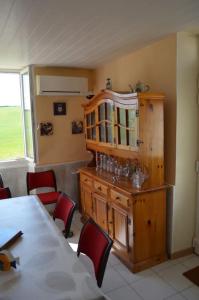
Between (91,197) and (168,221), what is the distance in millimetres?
1002

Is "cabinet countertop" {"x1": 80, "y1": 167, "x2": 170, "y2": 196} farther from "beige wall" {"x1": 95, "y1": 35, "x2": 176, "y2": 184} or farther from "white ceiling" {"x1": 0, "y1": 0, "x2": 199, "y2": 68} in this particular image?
"white ceiling" {"x1": 0, "y1": 0, "x2": 199, "y2": 68}

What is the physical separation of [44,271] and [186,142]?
1.79 metres

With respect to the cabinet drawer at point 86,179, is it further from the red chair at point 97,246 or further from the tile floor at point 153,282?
the red chair at point 97,246

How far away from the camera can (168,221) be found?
8.43ft

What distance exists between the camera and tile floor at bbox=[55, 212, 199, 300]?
6.81ft

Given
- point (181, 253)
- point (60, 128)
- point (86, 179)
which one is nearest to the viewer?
point (181, 253)

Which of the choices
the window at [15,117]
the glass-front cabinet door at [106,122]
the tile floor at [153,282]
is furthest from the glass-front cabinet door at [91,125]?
the tile floor at [153,282]

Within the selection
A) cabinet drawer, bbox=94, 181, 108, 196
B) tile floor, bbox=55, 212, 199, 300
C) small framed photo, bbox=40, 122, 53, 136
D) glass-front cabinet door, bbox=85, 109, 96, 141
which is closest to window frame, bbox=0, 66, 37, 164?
small framed photo, bbox=40, 122, 53, 136

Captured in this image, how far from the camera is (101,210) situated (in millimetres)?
2883

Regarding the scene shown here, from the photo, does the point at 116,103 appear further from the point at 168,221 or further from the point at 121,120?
the point at 168,221

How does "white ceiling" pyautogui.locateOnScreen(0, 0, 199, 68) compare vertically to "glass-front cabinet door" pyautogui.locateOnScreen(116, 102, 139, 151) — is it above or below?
above

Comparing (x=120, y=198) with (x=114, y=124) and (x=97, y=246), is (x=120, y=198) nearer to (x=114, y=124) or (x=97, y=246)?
(x=114, y=124)

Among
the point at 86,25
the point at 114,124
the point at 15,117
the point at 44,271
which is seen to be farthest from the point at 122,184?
the point at 15,117

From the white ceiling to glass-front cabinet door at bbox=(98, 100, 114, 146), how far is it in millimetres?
616
